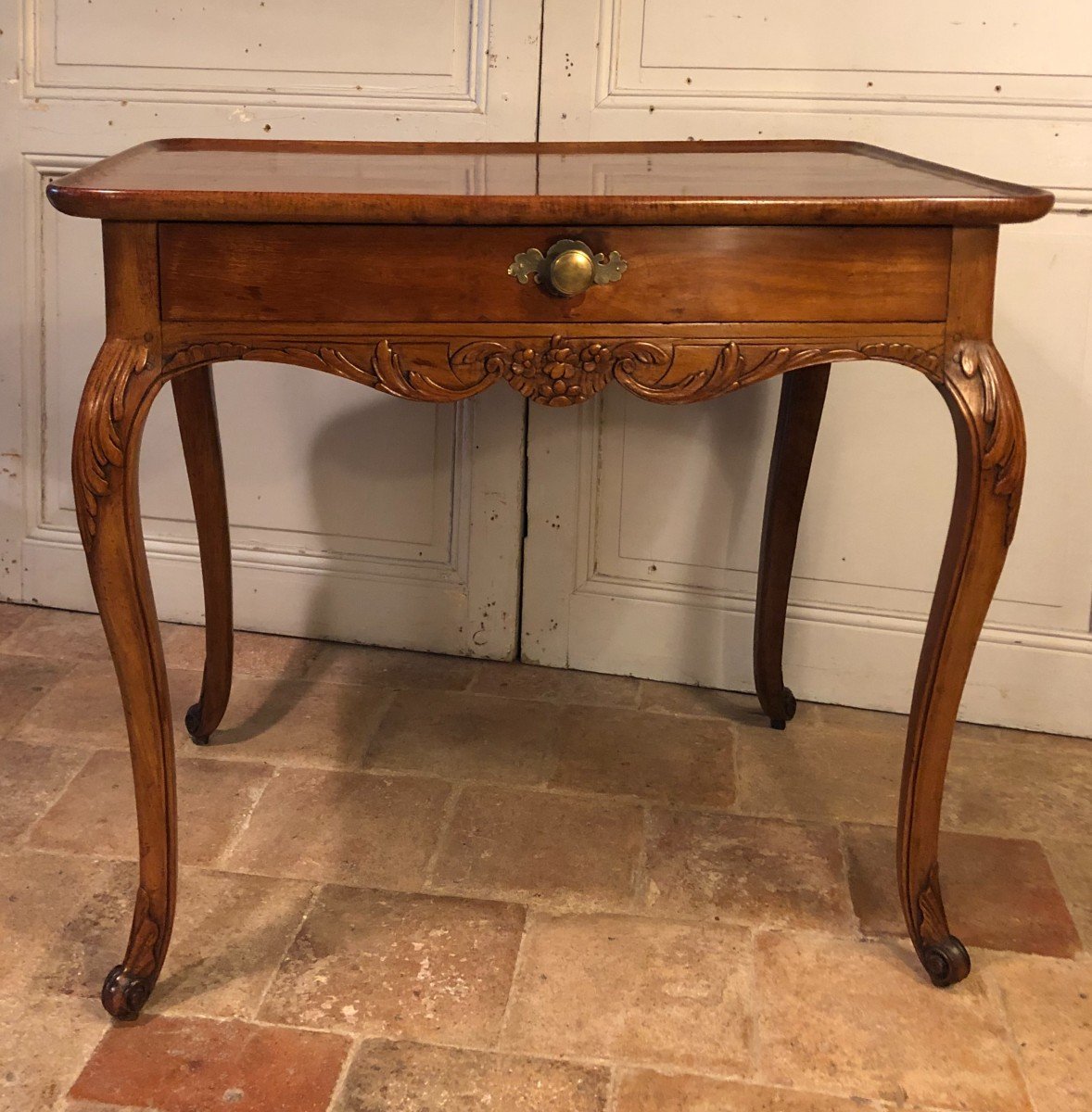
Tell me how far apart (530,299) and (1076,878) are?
1057 mm

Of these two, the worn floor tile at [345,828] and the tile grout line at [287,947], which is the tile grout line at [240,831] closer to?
the worn floor tile at [345,828]

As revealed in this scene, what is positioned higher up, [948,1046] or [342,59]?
[342,59]

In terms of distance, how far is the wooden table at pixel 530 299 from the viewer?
3.79 ft

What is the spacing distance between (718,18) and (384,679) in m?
1.16

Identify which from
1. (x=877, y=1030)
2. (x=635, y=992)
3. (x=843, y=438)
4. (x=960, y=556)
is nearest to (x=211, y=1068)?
(x=635, y=992)

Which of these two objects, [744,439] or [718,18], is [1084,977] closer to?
[744,439]

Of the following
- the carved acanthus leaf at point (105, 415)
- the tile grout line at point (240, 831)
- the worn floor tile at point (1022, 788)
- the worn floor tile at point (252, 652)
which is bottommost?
the worn floor tile at point (1022, 788)

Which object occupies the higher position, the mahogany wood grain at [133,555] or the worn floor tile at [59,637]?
the mahogany wood grain at [133,555]

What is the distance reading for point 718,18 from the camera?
188 centimetres

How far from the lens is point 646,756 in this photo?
1922 millimetres

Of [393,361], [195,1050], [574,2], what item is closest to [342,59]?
[574,2]

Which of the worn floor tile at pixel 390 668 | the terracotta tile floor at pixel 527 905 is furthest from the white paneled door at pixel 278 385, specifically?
the terracotta tile floor at pixel 527 905

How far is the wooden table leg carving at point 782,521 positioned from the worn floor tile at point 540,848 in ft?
1.16

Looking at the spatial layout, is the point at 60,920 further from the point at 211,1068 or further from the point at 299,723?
the point at 299,723
